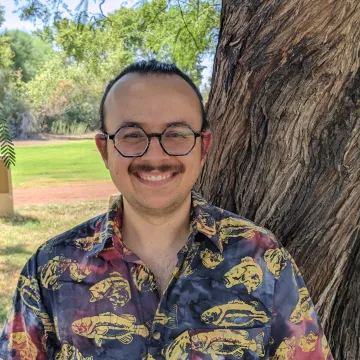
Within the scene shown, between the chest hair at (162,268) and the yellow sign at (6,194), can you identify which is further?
the yellow sign at (6,194)

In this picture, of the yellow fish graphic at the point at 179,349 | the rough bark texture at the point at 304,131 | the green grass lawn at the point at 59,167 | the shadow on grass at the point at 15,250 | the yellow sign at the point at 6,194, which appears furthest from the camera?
the green grass lawn at the point at 59,167

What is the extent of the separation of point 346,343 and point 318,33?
1.22 m

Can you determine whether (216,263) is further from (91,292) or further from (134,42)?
(134,42)

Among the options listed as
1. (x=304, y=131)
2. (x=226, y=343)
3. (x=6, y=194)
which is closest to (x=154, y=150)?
(x=226, y=343)

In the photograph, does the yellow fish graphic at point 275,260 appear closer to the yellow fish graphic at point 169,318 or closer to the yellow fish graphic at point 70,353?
the yellow fish graphic at point 169,318

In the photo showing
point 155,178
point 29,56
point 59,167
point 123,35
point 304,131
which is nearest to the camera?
point 155,178

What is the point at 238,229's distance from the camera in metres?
1.50

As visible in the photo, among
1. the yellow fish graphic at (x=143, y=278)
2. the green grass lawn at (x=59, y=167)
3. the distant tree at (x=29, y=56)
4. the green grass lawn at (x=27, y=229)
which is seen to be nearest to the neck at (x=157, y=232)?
the yellow fish graphic at (x=143, y=278)

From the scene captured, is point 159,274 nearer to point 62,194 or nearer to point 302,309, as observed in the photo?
point 302,309

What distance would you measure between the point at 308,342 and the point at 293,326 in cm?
6

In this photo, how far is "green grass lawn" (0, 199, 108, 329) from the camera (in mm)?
5676

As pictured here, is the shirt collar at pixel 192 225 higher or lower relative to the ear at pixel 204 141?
lower

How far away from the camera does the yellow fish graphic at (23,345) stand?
4.70 ft

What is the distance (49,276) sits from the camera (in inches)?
57.4
